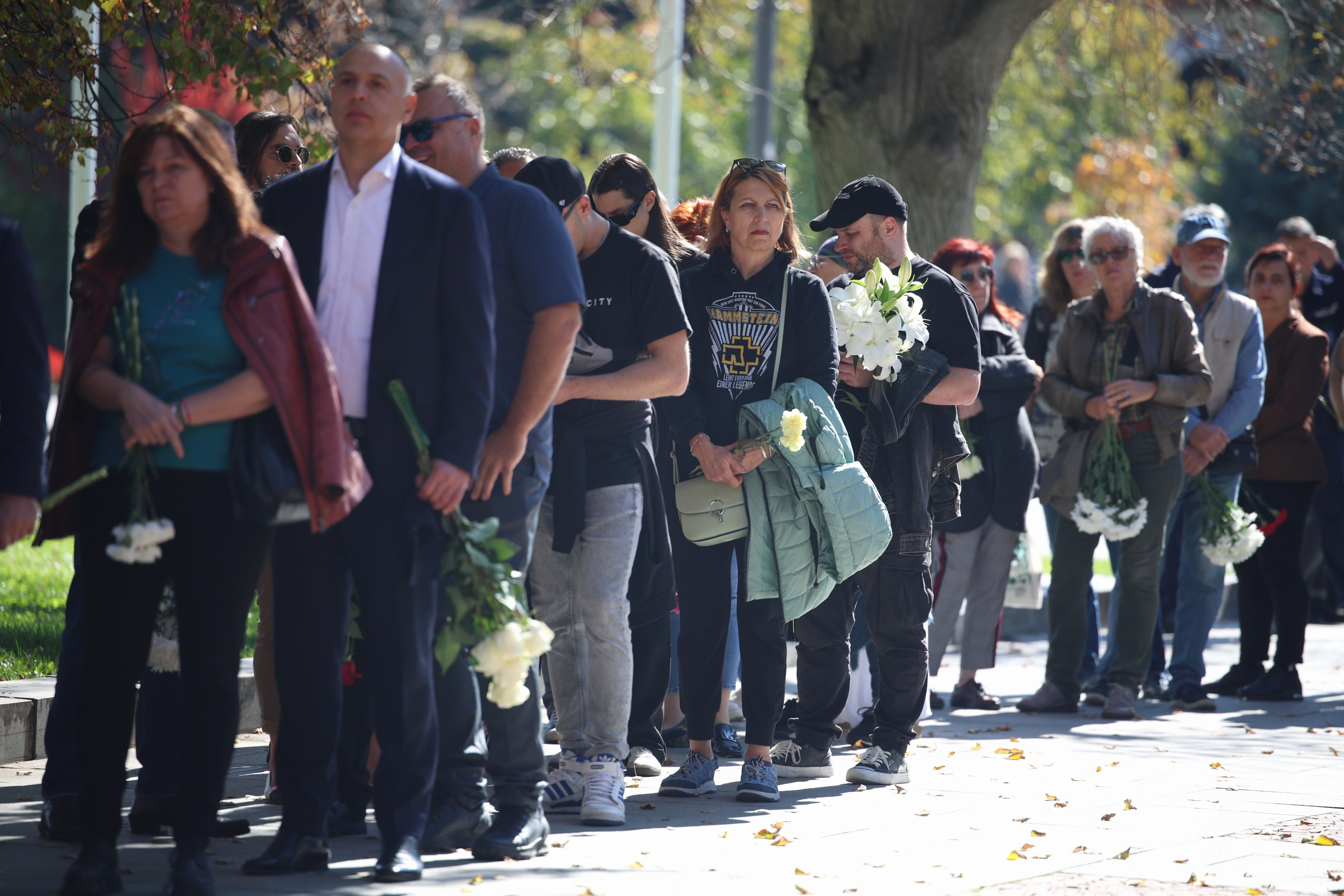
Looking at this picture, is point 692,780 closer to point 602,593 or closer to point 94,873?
point 602,593

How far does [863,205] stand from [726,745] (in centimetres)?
230

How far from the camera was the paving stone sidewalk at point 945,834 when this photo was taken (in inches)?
165

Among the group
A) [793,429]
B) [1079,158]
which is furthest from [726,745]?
[1079,158]

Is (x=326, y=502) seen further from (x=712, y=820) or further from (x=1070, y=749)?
(x=1070, y=749)

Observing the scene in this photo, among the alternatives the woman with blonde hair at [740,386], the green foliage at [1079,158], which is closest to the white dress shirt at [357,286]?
the woman with blonde hair at [740,386]

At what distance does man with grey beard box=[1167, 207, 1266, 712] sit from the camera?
311 inches

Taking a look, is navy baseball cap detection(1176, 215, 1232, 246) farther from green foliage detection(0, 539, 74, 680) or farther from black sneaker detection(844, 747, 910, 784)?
green foliage detection(0, 539, 74, 680)

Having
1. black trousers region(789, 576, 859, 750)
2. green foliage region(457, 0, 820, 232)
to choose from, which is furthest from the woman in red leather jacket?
green foliage region(457, 0, 820, 232)

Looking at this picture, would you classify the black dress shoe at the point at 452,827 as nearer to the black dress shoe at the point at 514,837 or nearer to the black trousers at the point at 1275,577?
the black dress shoe at the point at 514,837

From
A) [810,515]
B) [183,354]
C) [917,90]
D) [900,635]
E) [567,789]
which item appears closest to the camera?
[183,354]

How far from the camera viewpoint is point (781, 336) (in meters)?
5.58

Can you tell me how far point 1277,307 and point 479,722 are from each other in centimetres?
576

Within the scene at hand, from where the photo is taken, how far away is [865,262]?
616 centimetres

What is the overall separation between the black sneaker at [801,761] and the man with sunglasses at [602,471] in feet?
2.90
